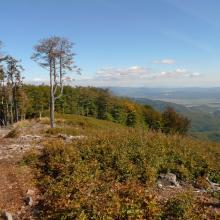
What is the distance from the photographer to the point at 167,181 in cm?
1316

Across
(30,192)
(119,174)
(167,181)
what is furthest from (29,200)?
(167,181)

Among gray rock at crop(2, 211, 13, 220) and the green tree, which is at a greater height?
gray rock at crop(2, 211, 13, 220)

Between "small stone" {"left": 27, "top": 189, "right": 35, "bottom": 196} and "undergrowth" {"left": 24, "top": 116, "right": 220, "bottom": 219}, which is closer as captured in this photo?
"undergrowth" {"left": 24, "top": 116, "right": 220, "bottom": 219}

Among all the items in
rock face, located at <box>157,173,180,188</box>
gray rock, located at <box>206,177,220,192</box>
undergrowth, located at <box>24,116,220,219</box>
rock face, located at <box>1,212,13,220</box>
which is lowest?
gray rock, located at <box>206,177,220,192</box>

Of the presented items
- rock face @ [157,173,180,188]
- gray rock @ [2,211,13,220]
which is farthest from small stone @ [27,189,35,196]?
rock face @ [157,173,180,188]

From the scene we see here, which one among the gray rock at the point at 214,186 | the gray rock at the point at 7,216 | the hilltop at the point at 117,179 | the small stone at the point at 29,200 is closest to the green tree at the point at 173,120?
the hilltop at the point at 117,179

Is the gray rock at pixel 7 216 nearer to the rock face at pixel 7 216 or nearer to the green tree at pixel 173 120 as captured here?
the rock face at pixel 7 216

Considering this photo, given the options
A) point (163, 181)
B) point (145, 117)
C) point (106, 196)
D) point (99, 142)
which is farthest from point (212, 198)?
point (145, 117)

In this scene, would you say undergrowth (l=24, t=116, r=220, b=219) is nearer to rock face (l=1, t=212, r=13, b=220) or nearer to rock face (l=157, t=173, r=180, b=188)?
rock face (l=157, t=173, r=180, b=188)

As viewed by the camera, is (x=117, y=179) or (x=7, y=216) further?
(x=117, y=179)

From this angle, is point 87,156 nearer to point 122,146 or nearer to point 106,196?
point 122,146

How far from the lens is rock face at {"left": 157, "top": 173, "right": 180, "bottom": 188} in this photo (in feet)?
42.7

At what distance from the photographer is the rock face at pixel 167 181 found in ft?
42.7

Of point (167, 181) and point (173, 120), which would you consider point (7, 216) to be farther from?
point (173, 120)
